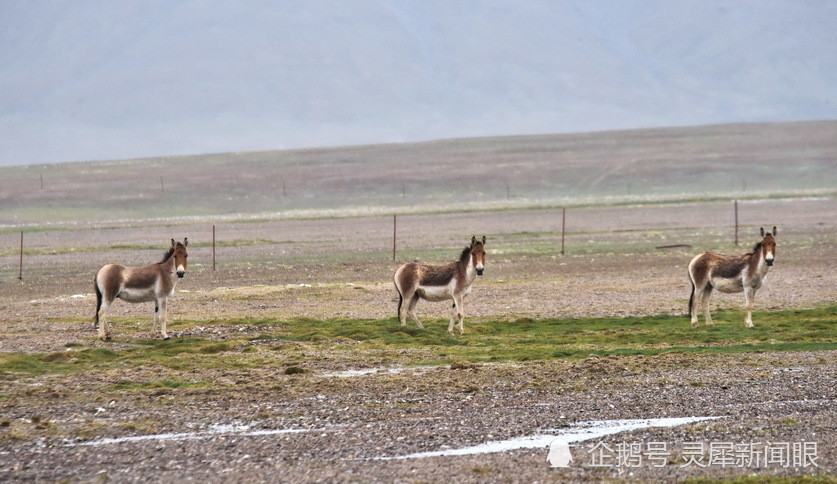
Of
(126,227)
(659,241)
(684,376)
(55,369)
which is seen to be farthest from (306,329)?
(126,227)

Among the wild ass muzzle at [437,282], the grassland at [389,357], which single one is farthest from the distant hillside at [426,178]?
the wild ass muzzle at [437,282]

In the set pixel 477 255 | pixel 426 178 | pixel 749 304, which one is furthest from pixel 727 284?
pixel 426 178

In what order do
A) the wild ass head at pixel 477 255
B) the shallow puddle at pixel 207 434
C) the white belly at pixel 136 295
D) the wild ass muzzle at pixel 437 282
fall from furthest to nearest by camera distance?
the wild ass muzzle at pixel 437 282 < the wild ass head at pixel 477 255 < the white belly at pixel 136 295 < the shallow puddle at pixel 207 434

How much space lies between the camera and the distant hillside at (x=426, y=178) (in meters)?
87.9

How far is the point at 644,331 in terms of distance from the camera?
22.5 meters

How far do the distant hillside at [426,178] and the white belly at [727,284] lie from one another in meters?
55.6

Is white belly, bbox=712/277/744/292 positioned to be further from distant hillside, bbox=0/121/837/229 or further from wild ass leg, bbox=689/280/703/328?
distant hillside, bbox=0/121/837/229

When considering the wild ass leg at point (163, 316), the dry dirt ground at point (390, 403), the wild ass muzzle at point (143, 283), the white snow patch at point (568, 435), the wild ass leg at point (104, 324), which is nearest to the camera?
the dry dirt ground at point (390, 403)

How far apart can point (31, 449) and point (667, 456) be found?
23.0 feet

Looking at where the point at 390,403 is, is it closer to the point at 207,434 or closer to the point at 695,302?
the point at 207,434

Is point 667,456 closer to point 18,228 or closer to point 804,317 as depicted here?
point 804,317

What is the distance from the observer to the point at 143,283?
73.2 ft

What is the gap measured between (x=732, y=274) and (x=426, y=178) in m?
82.8

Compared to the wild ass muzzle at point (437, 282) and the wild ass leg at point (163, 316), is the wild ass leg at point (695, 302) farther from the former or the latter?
the wild ass leg at point (163, 316)
